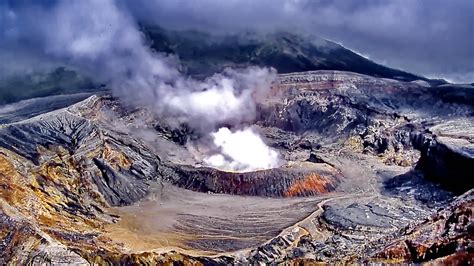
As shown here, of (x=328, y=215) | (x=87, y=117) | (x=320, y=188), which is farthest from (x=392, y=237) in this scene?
(x=87, y=117)

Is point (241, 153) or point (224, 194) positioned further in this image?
point (241, 153)

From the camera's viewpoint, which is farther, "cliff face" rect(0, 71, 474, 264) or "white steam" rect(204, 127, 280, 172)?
"white steam" rect(204, 127, 280, 172)

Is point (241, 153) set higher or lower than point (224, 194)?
Result: higher

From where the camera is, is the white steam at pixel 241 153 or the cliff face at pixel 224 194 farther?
the white steam at pixel 241 153
